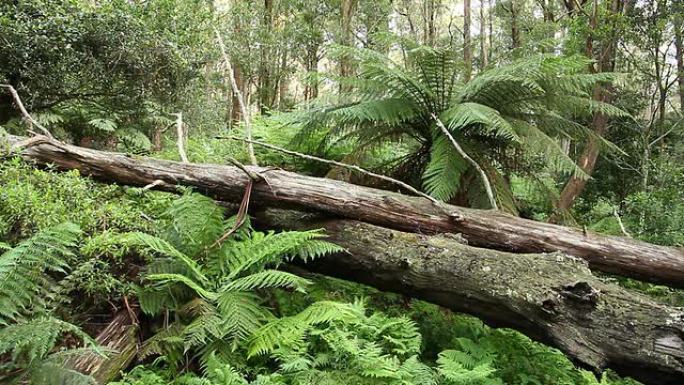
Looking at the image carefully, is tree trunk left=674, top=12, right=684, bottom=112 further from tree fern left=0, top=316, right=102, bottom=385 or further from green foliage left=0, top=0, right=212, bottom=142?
tree fern left=0, top=316, right=102, bottom=385

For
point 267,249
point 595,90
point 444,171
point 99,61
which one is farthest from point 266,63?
point 267,249

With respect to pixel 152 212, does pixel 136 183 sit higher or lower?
higher

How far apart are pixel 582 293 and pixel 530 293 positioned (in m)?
0.25

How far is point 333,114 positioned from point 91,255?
93.1 inches

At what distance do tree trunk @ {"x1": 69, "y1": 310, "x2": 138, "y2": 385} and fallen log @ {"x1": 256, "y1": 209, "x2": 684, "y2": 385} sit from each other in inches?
50.3

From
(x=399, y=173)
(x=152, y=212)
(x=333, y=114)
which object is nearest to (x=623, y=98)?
(x=399, y=173)

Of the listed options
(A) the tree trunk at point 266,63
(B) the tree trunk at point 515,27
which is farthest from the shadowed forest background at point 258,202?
(B) the tree trunk at point 515,27

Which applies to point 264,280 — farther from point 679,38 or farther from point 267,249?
point 679,38

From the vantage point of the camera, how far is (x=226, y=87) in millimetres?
17750

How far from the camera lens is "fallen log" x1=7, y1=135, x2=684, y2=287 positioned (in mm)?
3174

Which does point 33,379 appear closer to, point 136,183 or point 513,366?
point 136,183

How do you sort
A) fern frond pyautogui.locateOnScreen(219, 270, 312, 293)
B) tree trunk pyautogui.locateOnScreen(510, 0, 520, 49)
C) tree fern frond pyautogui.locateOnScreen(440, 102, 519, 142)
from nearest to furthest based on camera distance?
fern frond pyautogui.locateOnScreen(219, 270, 312, 293), tree fern frond pyautogui.locateOnScreen(440, 102, 519, 142), tree trunk pyautogui.locateOnScreen(510, 0, 520, 49)

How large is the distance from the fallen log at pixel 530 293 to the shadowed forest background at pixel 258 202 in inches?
2.3

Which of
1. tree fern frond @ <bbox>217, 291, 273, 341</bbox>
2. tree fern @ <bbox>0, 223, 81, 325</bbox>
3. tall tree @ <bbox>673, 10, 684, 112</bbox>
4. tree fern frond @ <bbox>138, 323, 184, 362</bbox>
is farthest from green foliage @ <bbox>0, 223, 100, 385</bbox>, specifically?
tall tree @ <bbox>673, 10, 684, 112</bbox>
